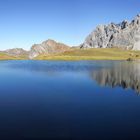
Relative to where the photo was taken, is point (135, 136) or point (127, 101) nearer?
point (135, 136)

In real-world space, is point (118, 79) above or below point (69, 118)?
below

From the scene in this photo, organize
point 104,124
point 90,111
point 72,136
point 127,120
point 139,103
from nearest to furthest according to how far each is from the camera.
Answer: point 72,136 < point 104,124 < point 127,120 < point 90,111 < point 139,103

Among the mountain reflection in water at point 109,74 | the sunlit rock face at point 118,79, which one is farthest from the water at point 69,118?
the sunlit rock face at point 118,79

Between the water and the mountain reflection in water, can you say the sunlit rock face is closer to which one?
the mountain reflection in water

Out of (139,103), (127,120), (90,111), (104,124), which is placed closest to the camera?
(104,124)

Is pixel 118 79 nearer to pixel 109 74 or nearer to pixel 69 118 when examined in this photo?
pixel 109 74

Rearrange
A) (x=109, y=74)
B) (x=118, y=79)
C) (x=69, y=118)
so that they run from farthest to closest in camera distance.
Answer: (x=109, y=74) < (x=118, y=79) < (x=69, y=118)

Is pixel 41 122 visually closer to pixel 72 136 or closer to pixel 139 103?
pixel 72 136

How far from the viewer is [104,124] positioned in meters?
28.6

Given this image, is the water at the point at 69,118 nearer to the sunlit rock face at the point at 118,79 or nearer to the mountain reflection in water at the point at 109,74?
the mountain reflection in water at the point at 109,74

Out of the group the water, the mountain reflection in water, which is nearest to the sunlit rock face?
the mountain reflection in water

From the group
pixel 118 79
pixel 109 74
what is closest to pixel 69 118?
pixel 118 79

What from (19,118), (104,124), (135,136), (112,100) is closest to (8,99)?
(19,118)

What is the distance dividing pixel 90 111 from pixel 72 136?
10.4 m
